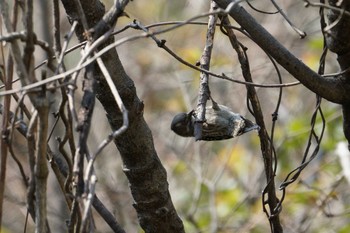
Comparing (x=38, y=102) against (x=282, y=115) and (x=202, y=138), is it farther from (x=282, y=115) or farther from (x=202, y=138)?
(x=282, y=115)

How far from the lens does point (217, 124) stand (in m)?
1.27

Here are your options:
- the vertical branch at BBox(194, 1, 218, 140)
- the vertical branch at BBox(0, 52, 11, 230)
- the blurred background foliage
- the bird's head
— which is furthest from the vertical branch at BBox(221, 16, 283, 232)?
the blurred background foliage

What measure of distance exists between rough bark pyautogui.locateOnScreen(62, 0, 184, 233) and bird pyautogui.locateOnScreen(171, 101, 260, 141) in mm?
86

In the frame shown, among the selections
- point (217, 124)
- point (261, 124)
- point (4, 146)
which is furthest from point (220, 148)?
point (4, 146)

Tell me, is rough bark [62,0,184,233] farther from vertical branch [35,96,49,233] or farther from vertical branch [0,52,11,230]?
vertical branch [35,96,49,233]

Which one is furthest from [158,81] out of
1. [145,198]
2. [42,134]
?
[42,134]

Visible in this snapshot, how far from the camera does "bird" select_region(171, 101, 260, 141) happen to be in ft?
4.15

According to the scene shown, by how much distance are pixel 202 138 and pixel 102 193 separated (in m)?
2.35

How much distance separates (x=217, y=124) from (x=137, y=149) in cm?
17

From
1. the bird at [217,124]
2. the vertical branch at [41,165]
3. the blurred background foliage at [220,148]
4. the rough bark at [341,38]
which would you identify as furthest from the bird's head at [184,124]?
the blurred background foliage at [220,148]

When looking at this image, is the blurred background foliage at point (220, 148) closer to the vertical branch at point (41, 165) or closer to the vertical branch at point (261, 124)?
the vertical branch at point (261, 124)

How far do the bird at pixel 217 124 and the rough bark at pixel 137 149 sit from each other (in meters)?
0.09

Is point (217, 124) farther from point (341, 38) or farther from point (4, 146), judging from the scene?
point (4, 146)

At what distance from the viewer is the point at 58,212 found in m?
3.48
